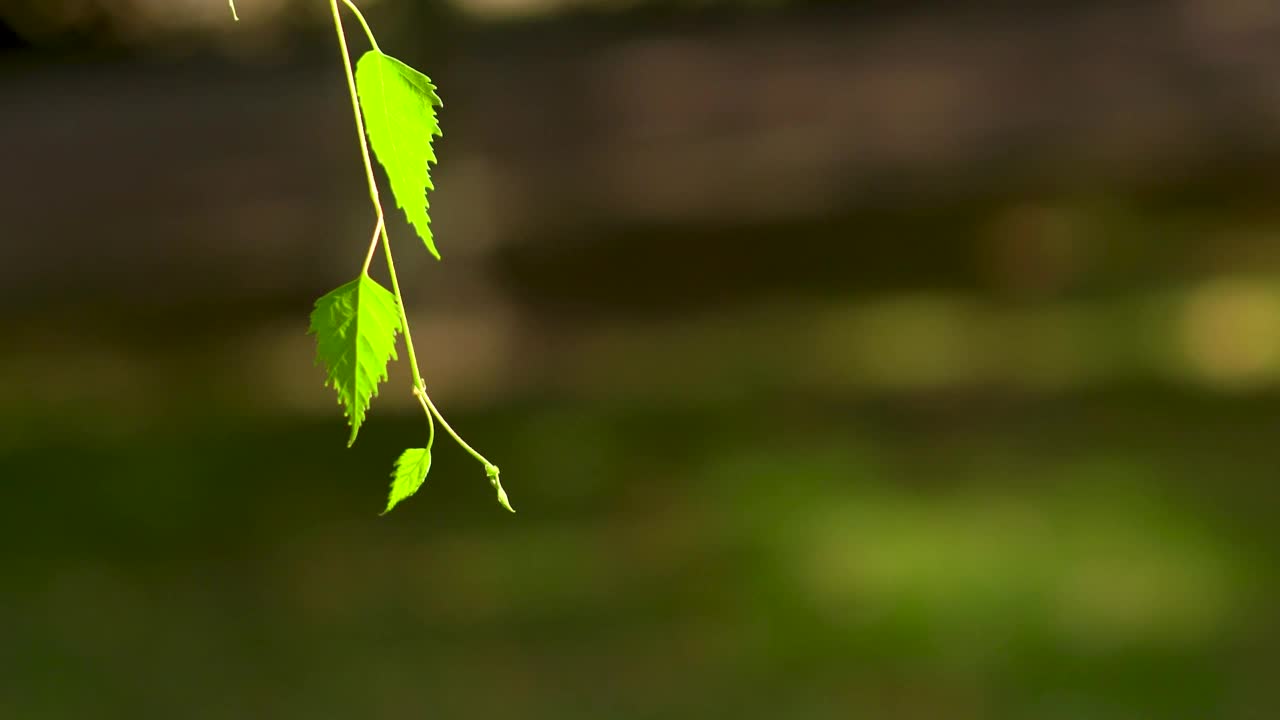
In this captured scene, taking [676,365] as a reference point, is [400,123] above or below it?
above

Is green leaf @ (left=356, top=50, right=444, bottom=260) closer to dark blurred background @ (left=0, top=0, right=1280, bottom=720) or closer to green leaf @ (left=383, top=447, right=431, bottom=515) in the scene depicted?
green leaf @ (left=383, top=447, right=431, bottom=515)

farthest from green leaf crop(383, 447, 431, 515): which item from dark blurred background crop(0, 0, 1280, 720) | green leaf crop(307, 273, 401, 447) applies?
dark blurred background crop(0, 0, 1280, 720)

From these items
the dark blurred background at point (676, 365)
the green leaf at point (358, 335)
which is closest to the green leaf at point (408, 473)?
the green leaf at point (358, 335)

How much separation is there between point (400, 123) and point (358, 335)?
5cm

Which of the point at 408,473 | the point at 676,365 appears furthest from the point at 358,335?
the point at 676,365

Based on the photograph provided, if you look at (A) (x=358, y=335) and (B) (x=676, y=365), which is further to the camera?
(B) (x=676, y=365)

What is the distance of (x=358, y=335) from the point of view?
0.31m

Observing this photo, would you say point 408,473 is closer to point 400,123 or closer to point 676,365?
point 400,123

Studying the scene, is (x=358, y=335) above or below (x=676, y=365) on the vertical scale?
above

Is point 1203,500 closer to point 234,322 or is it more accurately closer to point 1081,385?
point 1081,385

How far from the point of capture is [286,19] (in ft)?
6.01

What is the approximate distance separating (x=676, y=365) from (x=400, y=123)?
82.0 inches

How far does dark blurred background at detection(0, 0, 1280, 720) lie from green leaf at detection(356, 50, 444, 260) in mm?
1420

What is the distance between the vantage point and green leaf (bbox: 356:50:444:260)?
302 millimetres
